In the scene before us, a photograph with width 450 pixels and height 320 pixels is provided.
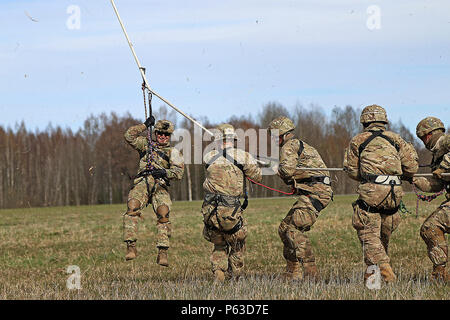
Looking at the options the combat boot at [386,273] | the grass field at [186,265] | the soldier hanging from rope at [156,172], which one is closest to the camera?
the grass field at [186,265]

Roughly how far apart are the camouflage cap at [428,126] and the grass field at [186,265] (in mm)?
2551

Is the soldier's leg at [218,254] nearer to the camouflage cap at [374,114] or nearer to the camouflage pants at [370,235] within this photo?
the camouflage pants at [370,235]

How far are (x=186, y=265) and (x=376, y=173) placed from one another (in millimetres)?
7253

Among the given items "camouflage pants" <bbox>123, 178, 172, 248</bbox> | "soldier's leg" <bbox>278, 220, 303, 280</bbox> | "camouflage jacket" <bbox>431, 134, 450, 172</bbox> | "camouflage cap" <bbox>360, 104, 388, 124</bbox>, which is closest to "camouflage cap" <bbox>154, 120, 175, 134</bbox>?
"camouflage pants" <bbox>123, 178, 172, 248</bbox>

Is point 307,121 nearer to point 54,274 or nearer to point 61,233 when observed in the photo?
point 61,233

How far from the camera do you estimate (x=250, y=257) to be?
17.1 meters

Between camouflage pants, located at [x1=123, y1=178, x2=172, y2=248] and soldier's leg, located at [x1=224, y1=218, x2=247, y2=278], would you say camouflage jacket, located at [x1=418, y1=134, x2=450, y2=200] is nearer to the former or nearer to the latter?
soldier's leg, located at [x1=224, y1=218, x2=247, y2=278]

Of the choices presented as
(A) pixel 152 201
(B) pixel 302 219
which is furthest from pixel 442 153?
(A) pixel 152 201

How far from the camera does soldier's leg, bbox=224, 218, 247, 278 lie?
10.9 m

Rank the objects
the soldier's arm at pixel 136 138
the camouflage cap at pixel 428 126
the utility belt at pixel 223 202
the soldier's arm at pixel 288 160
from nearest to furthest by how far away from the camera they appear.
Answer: the utility belt at pixel 223 202
the camouflage cap at pixel 428 126
the soldier's arm at pixel 288 160
the soldier's arm at pixel 136 138

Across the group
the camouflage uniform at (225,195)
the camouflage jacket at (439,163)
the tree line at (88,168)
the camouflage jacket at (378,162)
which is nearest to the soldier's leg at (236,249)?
the camouflage uniform at (225,195)

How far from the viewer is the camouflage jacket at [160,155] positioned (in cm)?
1230

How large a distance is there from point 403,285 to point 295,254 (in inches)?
110

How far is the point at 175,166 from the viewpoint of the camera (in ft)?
40.4
